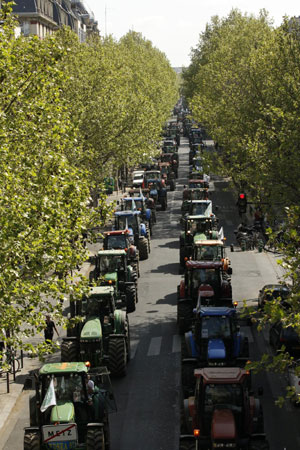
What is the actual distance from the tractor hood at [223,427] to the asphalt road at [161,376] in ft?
11.3

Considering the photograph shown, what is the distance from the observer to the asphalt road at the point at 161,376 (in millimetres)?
19453

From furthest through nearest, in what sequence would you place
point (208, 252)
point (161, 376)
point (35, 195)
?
point (208, 252)
point (161, 376)
point (35, 195)

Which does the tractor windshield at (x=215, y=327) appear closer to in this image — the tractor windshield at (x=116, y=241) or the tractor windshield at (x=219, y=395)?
the tractor windshield at (x=219, y=395)

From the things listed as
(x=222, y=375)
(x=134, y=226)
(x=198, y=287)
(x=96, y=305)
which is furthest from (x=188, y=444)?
(x=134, y=226)

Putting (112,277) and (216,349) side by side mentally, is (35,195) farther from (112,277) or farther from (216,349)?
(112,277)

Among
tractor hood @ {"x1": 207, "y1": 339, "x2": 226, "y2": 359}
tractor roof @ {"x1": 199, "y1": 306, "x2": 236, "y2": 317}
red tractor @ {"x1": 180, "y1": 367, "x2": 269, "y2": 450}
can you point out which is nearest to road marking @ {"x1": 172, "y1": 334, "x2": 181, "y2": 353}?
tractor roof @ {"x1": 199, "y1": 306, "x2": 236, "y2": 317}

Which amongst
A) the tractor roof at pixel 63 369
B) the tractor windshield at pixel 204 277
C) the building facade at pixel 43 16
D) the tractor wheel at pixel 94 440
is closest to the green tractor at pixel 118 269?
the tractor windshield at pixel 204 277

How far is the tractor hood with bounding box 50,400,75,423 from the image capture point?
16141 millimetres

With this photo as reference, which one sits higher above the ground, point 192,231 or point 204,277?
point 192,231

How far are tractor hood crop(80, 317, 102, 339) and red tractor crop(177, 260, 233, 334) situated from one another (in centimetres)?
519

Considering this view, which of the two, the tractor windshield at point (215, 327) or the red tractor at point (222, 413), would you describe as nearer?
the red tractor at point (222, 413)

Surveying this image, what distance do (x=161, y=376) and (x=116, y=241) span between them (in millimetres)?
12646

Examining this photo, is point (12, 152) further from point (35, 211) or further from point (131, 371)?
point (131, 371)

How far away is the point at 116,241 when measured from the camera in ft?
117
